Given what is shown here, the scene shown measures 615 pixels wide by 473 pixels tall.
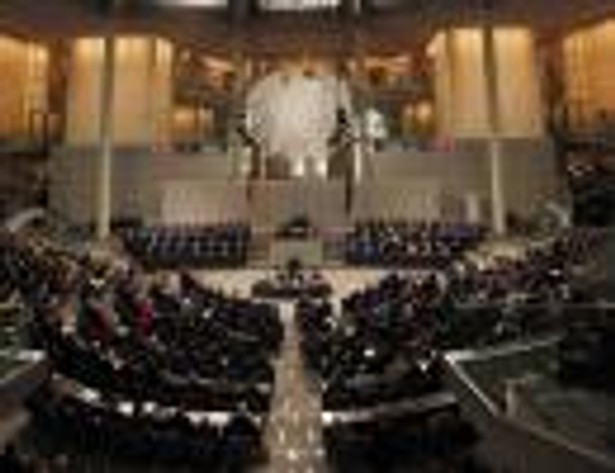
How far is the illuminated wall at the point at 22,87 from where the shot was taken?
1312 inches

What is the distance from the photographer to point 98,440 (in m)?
9.08

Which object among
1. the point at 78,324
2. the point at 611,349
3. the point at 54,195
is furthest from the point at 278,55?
the point at 611,349

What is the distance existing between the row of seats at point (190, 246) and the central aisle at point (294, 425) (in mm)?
14132

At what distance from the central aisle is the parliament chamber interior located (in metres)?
0.05

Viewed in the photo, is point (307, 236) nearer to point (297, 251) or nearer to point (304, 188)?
point (297, 251)

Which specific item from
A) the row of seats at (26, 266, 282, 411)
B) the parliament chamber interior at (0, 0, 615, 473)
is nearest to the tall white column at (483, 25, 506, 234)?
the parliament chamber interior at (0, 0, 615, 473)

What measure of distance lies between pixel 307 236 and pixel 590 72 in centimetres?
1344

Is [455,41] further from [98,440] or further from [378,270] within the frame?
[98,440]

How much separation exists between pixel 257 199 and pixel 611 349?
26222 mm

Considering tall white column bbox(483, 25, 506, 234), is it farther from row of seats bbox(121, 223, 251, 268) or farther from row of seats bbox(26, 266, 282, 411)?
row of seats bbox(26, 266, 282, 411)

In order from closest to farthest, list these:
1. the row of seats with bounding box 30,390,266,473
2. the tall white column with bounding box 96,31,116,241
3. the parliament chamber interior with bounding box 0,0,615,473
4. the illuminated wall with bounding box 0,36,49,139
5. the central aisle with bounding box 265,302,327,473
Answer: the parliament chamber interior with bounding box 0,0,615,473
the central aisle with bounding box 265,302,327,473
the row of seats with bounding box 30,390,266,473
the tall white column with bounding box 96,31,116,241
the illuminated wall with bounding box 0,36,49,139

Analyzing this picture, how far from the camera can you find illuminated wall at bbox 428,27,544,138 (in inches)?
1305

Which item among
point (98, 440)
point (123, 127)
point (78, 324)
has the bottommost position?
point (98, 440)

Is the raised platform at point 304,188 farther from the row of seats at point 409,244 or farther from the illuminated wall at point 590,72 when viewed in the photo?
the row of seats at point 409,244
